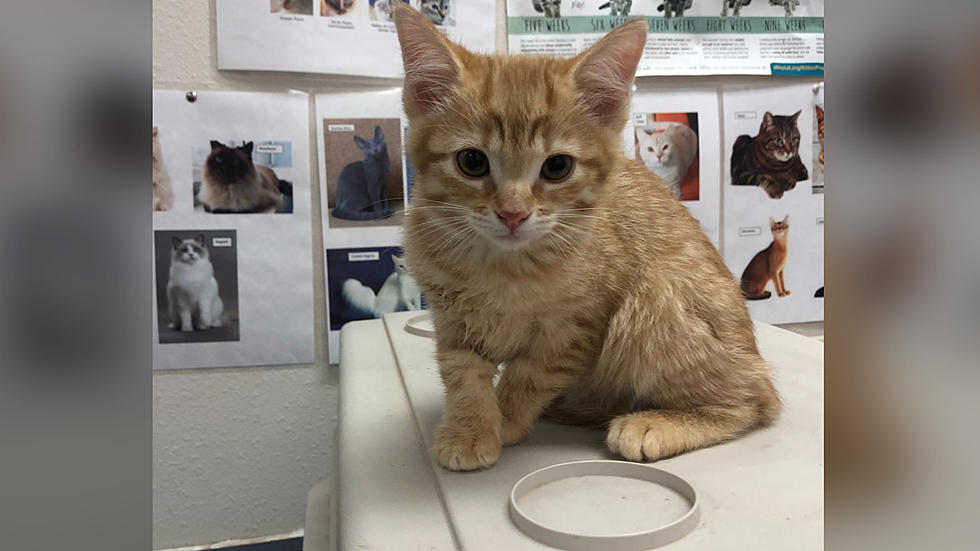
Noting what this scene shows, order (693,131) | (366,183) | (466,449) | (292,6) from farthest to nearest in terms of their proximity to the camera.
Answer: (693,131) → (366,183) → (292,6) → (466,449)

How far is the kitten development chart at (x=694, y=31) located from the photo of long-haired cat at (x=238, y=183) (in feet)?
1.86

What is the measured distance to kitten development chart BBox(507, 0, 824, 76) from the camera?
1.33 metres

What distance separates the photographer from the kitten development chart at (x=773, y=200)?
4.81 ft

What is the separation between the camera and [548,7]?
1.32 metres

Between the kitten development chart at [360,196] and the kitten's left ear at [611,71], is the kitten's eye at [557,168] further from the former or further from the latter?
the kitten development chart at [360,196]

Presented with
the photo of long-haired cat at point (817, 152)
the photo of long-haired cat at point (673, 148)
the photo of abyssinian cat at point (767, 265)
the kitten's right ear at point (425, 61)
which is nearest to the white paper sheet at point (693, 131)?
the photo of long-haired cat at point (673, 148)

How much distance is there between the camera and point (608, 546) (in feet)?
1.62

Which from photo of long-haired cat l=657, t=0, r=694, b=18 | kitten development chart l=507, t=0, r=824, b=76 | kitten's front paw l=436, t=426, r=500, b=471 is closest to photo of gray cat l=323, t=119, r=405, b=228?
kitten development chart l=507, t=0, r=824, b=76

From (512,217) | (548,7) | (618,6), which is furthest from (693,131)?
(512,217)

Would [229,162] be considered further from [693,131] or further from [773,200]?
[773,200]

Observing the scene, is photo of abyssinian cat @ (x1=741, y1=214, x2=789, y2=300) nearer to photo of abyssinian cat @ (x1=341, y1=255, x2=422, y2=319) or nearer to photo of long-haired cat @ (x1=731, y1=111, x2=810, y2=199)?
photo of long-haired cat @ (x1=731, y1=111, x2=810, y2=199)

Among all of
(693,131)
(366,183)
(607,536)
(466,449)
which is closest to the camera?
(607,536)

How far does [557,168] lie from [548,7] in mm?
742
